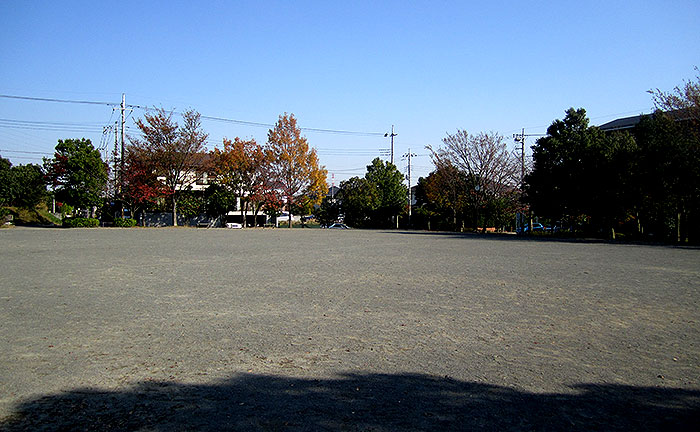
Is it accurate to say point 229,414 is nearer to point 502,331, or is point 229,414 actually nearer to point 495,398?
point 495,398

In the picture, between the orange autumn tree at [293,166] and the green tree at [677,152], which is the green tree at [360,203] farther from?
the green tree at [677,152]

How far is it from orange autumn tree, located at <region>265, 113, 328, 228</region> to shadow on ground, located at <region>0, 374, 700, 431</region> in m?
42.8

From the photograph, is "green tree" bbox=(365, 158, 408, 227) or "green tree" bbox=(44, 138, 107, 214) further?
A: "green tree" bbox=(365, 158, 408, 227)

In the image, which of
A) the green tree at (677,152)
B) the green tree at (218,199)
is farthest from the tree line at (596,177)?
the green tree at (218,199)

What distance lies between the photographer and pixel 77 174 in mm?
40094

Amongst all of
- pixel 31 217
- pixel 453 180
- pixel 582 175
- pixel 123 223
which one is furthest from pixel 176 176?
pixel 582 175

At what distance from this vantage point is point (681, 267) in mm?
13492

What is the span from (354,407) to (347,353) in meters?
1.44

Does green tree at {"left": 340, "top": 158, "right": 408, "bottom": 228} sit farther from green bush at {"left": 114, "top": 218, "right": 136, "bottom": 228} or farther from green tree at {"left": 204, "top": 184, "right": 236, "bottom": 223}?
green bush at {"left": 114, "top": 218, "right": 136, "bottom": 228}

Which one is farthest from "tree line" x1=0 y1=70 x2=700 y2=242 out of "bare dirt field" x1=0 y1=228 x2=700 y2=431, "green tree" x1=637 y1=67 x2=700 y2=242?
"bare dirt field" x1=0 y1=228 x2=700 y2=431

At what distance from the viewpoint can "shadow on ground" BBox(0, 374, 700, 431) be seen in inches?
137

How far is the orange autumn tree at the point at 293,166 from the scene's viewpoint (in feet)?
153

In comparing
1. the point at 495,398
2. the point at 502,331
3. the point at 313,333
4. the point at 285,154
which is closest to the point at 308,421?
the point at 495,398

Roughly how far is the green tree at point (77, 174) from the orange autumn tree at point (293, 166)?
48.6ft
